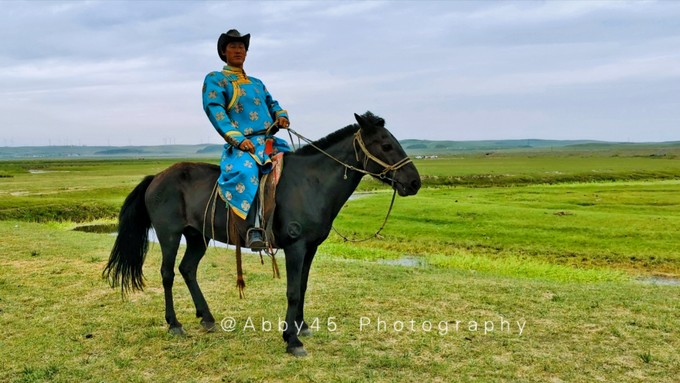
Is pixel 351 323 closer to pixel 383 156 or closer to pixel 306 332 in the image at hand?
pixel 306 332

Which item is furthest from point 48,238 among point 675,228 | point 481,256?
point 675,228

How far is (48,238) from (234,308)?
460 inches

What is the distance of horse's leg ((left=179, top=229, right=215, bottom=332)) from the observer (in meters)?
7.54

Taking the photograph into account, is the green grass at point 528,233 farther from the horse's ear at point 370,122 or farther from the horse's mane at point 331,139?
the horse's ear at point 370,122

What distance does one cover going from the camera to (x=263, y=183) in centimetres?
663

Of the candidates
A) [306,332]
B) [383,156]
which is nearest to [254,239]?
[306,332]

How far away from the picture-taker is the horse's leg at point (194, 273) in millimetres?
7539

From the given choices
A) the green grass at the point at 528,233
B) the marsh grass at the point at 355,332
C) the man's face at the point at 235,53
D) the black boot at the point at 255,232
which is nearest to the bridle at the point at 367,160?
the black boot at the point at 255,232

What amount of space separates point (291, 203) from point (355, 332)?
2378 millimetres

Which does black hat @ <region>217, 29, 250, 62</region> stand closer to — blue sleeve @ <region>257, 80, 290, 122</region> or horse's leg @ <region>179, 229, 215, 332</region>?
blue sleeve @ <region>257, 80, 290, 122</region>

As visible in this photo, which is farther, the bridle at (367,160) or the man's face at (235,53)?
the man's face at (235,53)

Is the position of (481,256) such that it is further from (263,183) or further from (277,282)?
(263,183)

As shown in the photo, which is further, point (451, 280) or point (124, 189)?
point (124, 189)

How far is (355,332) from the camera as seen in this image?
24.4 ft
